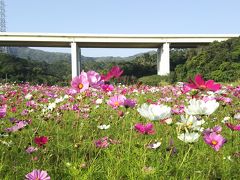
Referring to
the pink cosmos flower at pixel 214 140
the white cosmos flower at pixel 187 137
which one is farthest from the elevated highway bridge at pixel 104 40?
the white cosmos flower at pixel 187 137

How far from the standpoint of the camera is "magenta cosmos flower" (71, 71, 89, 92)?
65.7 inches

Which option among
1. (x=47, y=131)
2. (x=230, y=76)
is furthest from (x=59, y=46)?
(x=47, y=131)

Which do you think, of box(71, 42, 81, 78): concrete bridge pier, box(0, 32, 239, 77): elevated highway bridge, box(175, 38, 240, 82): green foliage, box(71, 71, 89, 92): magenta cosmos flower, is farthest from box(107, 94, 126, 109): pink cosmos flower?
box(71, 42, 81, 78): concrete bridge pier

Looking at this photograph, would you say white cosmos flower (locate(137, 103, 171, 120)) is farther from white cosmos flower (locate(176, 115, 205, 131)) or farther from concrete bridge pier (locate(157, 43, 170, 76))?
concrete bridge pier (locate(157, 43, 170, 76))

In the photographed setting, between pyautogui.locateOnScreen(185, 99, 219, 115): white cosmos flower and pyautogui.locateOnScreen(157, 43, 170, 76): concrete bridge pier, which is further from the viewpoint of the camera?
pyautogui.locateOnScreen(157, 43, 170, 76): concrete bridge pier

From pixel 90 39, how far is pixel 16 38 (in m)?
6.79

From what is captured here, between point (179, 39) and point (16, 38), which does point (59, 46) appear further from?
point (179, 39)

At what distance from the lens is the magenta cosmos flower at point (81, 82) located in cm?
167

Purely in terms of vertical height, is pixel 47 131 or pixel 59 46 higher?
pixel 59 46

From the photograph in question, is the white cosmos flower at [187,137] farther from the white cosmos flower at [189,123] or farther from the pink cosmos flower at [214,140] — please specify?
the pink cosmos flower at [214,140]

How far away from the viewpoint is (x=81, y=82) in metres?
1.69

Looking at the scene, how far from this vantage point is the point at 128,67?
3859cm

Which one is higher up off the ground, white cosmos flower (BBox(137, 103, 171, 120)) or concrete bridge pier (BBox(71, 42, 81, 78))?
concrete bridge pier (BBox(71, 42, 81, 78))

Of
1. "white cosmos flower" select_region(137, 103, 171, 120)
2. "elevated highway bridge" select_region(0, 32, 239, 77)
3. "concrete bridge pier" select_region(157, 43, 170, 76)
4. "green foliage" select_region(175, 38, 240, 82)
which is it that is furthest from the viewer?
"concrete bridge pier" select_region(157, 43, 170, 76)
